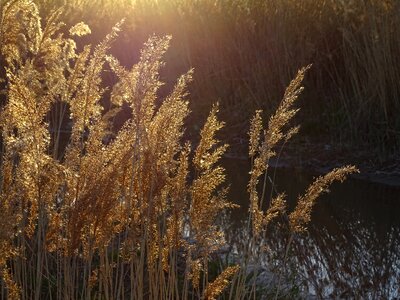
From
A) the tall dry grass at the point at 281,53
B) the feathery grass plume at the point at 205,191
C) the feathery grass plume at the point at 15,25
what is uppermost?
the tall dry grass at the point at 281,53

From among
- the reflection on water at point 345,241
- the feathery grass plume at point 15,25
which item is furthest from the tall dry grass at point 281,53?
the feathery grass plume at point 15,25

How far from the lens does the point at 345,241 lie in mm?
5305

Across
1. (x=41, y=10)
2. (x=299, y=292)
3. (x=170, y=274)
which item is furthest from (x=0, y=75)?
(x=170, y=274)

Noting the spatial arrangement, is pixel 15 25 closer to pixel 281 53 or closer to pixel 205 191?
pixel 205 191

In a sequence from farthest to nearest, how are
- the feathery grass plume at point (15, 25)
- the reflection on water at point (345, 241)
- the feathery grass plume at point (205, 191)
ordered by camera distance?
the reflection on water at point (345, 241)
the feathery grass plume at point (15, 25)
the feathery grass plume at point (205, 191)

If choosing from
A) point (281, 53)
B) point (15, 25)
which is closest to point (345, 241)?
point (15, 25)

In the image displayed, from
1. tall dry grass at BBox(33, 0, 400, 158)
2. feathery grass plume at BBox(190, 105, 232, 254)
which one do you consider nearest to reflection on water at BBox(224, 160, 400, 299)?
tall dry grass at BBox(33, 0, 400, 158)

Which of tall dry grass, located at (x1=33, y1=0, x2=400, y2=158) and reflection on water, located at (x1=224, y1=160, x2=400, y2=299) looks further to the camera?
tall dry grass, located at (x1=33, y1=0, x2=400, y2=158)

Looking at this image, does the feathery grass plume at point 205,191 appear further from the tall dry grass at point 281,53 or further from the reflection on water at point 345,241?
the tall dry grass at point 281,53

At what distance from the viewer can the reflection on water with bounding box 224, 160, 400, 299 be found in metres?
4.45

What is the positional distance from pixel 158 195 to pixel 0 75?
6128 millimetres

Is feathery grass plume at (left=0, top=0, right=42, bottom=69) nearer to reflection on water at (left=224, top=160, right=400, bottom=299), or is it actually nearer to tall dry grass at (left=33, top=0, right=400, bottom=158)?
reflection on water at (left=224, top=160, right=400, bottom=299)

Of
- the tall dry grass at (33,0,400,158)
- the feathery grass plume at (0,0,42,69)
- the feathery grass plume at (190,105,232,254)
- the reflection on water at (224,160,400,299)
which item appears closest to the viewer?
the feathery grass plume at (190,105,232,254)

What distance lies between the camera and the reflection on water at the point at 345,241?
4.45 metres
